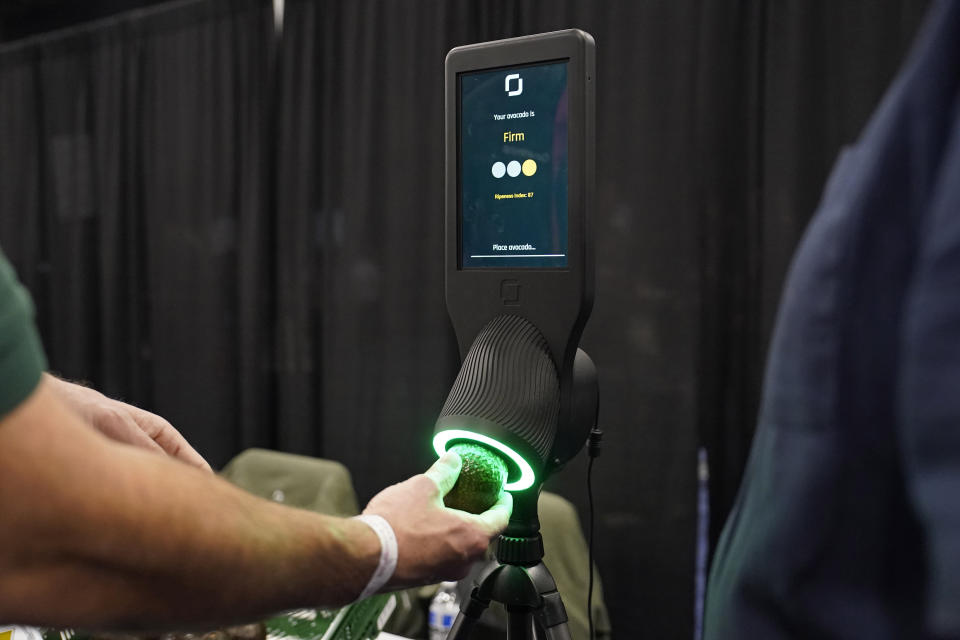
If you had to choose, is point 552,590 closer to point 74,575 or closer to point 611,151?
point 74,575

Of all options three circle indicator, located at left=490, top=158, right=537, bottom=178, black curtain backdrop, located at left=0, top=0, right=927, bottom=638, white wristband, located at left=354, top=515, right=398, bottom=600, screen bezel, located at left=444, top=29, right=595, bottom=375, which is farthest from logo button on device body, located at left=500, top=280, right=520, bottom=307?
black curtain backdrop, located at left=0, top=0, right=927, bottom=638

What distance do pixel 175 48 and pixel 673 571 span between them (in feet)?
10.6

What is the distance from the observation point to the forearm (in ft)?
1.55

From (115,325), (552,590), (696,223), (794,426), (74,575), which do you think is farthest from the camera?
(115,325)

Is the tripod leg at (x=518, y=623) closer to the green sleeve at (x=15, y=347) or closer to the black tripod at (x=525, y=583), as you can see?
the black tripod at (x=525, y=583)

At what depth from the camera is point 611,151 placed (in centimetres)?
240

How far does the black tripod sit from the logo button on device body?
0.72 feet

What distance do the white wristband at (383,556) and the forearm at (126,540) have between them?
60mm

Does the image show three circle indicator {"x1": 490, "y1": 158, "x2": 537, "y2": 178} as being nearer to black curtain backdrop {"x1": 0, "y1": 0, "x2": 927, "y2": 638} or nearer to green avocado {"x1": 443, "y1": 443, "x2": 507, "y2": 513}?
green avocado {"x1": 443, "y1": 443, "x2": 507, "y2": 513}

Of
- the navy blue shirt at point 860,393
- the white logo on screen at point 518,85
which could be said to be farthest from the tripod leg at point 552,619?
the white logo on screen at point 518,85

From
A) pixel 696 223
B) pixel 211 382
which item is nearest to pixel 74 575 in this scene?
pixel 696 223

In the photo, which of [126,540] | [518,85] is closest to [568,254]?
[518,85]

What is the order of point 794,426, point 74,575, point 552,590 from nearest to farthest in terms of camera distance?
1. point 794,426
2. point 74,575
3. point 552,590

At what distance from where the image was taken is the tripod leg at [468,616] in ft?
2.88
